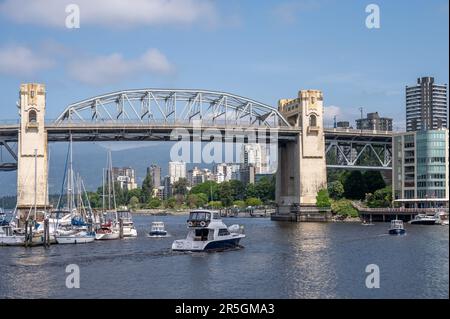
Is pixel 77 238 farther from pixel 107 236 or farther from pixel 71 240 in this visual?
pixel 107 236

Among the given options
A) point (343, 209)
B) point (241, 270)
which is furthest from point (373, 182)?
point (241, 270)

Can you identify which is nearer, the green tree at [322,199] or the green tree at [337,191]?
the green tree at [322,199]

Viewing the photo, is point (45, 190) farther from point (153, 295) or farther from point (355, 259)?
point (153, 295)

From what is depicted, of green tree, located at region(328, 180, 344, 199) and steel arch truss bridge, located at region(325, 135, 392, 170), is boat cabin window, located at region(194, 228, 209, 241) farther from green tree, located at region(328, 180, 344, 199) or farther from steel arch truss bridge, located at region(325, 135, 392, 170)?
green tree, located at region(328, 180, 344, 199)

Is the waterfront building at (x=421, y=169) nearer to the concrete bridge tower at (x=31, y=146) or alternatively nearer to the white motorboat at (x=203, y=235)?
the white motorboat at (x=203, y=235)

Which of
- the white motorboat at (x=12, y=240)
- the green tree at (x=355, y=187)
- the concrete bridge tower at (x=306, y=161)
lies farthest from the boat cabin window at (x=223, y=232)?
the green tree at (x=355, y=187)
